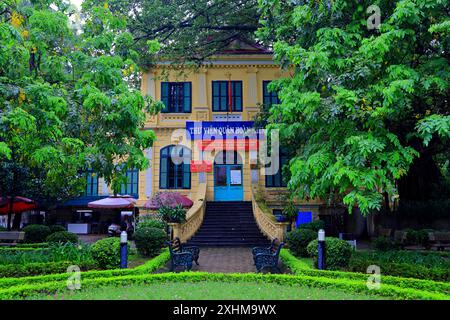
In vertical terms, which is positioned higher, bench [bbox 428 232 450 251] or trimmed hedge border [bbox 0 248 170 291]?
bench [bbox 428 232 450 251]

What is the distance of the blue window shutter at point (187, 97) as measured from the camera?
22641 millimetres

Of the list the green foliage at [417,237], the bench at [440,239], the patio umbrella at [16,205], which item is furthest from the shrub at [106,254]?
the patio umbrella at [16,205]

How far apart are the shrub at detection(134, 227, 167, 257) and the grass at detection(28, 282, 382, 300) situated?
166 inches

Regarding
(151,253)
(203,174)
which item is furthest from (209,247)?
(203,174)

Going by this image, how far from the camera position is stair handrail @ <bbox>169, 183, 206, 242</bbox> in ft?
53.4

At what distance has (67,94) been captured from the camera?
38.1 ft

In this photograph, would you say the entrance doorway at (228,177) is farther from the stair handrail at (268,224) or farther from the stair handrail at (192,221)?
the stair handrail at (268,224)

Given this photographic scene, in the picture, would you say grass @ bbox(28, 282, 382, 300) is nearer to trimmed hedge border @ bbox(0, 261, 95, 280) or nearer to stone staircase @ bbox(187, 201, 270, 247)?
trimmed hedge border @ bbox(0, 261, 95, 280)

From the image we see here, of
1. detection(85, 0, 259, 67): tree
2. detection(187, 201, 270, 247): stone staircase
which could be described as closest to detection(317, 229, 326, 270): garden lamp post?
detection(187, 201, 270, 247): stone staircase

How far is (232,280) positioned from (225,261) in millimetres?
3668

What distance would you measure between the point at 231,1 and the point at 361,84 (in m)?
9.98

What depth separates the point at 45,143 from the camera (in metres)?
10.5

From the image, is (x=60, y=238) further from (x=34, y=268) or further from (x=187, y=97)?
(x=187, y=97)
